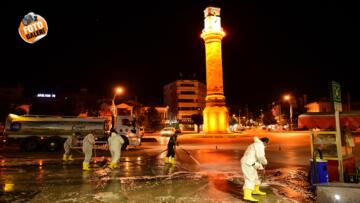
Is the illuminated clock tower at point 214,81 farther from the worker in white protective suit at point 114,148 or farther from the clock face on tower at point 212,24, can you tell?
the worker in white protective suit at point 114,148

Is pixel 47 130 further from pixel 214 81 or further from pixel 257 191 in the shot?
pixel 214 81

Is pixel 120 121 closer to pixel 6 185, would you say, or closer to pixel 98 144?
pixel 98 144

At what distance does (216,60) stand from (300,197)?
1727 inches

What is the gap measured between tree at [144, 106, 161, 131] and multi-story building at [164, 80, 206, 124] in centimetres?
2263

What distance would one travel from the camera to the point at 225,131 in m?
49.6

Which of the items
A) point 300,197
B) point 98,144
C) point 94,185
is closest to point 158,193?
point 94,185

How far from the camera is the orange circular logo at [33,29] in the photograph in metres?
17.5

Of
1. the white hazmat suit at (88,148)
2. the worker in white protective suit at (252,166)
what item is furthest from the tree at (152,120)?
the worker in white protective suit at (252,166)

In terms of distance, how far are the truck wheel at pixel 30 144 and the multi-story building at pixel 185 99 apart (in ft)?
286

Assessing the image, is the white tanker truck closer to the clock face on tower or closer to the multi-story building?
the clock face on tower

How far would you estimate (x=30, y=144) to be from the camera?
78.3 ft

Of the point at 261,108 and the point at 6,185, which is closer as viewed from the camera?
the point at 6,185

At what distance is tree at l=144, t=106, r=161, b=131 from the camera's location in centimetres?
8558

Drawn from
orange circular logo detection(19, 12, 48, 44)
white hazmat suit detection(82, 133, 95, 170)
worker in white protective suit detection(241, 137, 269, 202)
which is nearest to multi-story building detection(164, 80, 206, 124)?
orange circular logo detection(19, 12, 48, 44)
